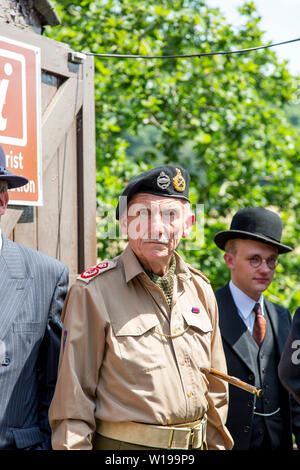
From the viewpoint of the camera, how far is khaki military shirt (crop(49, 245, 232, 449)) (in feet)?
7.55

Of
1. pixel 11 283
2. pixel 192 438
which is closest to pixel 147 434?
pixel 192 438

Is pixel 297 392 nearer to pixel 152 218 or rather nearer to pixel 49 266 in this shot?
pixel 152 218

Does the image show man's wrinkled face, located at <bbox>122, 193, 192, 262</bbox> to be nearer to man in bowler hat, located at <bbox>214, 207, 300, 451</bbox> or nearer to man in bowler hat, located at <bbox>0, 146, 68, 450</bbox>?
man in bowler hat, located at <bbox>0, 146, 68, 450</bbox>

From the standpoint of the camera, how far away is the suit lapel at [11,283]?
8.06 feet

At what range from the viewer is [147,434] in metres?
2.32

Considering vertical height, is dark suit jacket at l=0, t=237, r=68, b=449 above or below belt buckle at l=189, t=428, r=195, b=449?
above

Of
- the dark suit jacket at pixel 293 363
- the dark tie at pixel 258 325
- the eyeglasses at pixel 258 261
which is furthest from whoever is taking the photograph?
the eyeglasses at pixel 258 261

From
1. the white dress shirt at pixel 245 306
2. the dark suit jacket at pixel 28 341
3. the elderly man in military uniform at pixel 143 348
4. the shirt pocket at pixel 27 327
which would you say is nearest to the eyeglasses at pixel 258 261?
the white dress shirt at pixel 245 306

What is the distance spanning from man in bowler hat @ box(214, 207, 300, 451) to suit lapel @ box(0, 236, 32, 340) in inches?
48.2

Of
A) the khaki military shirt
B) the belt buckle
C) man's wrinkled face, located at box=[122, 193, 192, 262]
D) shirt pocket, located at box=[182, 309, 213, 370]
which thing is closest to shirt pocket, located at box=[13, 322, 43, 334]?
the khaki military shirt

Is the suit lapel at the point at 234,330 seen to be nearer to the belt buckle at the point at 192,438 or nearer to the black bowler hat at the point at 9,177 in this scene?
the belt buckle at the point at 192,438

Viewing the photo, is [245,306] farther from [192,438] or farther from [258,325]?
[192,438]

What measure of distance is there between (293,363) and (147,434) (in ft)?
2.15

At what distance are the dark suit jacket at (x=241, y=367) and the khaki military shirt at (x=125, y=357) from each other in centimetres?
56
